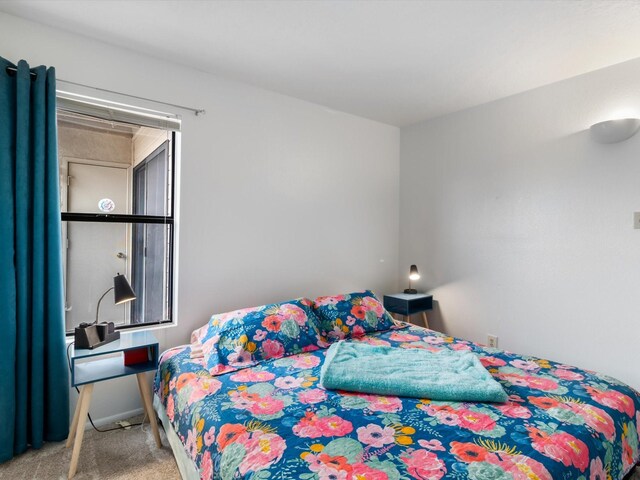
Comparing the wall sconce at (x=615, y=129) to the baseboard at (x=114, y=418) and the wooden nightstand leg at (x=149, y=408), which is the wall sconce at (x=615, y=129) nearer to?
the wooden nightstand leg at (x=149, y=408)

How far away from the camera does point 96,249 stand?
7.59 feet

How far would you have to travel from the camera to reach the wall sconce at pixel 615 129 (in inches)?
87.0

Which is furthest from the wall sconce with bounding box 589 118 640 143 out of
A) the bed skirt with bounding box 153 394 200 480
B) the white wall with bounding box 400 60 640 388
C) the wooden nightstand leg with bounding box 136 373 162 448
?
the wooden nightstand leg with bounding box 136 373 162 448

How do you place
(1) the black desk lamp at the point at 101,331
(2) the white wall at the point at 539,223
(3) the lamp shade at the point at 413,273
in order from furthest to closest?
(3) the lamp shade at the point at 413,273, (2) the white wall at the point at 539,223, (1) the black desk lamp at the point at 101,331

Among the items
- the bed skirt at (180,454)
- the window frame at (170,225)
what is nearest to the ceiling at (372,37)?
the window frame at (170,225)

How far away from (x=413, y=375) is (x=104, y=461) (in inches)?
66.8

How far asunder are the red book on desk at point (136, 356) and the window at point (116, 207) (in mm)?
392

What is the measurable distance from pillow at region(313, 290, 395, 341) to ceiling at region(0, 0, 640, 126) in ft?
5.46

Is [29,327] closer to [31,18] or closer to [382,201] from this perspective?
[31,18]

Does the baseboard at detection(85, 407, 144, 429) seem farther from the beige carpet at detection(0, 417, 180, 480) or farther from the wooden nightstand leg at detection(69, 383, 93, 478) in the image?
the wooden nightstand leg at detection(69, 383, 93, 478)

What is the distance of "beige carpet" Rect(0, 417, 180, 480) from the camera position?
5.78 ft

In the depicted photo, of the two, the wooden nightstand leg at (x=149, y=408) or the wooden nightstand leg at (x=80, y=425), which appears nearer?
the wooden nightstand leg at (x=80, y=425)

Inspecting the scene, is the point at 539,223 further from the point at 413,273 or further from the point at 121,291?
the point at 121,291

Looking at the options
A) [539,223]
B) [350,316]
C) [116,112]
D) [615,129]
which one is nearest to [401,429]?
[350,316]
